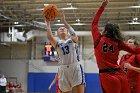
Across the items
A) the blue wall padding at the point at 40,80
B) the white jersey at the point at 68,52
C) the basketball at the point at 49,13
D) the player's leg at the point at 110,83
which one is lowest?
the blue wall padding at the point at 40,80

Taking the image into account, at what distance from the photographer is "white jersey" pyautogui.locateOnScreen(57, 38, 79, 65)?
5.17 meters

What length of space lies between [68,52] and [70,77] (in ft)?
1.51

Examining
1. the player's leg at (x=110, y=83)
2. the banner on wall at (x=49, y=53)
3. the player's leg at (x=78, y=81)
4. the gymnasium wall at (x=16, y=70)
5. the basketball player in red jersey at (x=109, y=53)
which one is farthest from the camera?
the gymnasium wall at (x=16, y=70)

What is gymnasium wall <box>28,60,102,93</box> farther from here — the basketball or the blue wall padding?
the basketball

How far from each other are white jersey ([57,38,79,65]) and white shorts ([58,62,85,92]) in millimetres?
82

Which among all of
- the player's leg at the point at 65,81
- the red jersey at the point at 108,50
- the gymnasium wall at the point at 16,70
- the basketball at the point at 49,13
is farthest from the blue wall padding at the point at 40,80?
the red jersey at the point at 108,50

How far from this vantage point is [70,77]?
516 cm

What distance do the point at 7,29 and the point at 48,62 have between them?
399 centimetres

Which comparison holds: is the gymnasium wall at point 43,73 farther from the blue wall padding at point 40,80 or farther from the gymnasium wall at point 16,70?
the gymnasium wall at point 16,70

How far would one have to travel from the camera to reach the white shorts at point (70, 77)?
16.8 feet

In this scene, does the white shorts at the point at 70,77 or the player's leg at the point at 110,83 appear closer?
the player's leg at the point at 110,83

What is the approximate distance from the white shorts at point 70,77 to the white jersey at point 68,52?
0.27ft

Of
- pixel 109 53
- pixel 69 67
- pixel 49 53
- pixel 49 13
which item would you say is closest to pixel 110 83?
pixel 109 53

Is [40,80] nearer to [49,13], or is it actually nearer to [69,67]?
[69,67]
